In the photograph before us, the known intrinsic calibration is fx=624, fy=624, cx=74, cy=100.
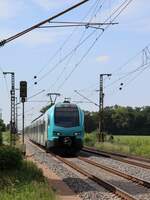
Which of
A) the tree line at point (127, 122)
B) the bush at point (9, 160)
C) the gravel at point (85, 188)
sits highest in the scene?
the tree line at point (127, 122)

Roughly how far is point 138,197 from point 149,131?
361 feet

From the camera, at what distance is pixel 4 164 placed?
19594mm

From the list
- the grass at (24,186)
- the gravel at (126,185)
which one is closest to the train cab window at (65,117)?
the gravel at (126,185)

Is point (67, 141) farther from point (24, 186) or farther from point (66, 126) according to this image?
point (24, 186)

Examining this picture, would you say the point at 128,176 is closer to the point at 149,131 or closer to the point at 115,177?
the point at 115,177

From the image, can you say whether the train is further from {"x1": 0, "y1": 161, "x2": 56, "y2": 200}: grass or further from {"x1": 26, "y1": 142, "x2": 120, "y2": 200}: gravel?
{"x1": 0, "y1": 161, "x2": 56, "y2": 200}: grass

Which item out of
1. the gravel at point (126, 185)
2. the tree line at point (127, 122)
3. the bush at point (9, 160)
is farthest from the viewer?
the tree line at point (127, 122)

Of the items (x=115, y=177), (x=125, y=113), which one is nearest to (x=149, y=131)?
(x=125, y=113)

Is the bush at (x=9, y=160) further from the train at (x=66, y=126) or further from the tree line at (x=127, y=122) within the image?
the tree line at (x=127, y=122)

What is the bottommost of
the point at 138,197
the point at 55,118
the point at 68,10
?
the point at 138,197

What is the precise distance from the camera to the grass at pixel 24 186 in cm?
1369

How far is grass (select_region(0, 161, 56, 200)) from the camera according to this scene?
13.7 m

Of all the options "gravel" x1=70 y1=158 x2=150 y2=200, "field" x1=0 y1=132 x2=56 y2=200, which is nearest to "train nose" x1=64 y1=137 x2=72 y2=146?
"gravel" x1=70 y1=158 x2=150 y2=200

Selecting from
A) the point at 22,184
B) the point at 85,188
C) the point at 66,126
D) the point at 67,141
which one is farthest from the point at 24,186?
the point at 66,126
